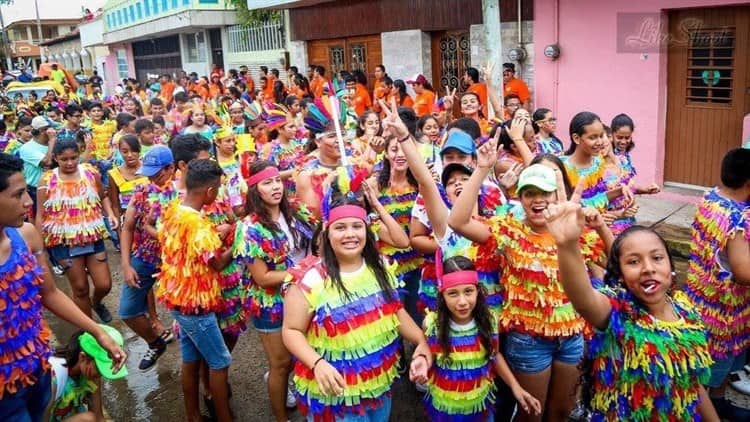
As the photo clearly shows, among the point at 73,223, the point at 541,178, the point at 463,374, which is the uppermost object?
the point at 541,178

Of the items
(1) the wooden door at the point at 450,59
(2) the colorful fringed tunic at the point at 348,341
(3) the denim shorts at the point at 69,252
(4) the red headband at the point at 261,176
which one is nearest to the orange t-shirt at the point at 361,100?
(1) the wooden door at the point at 450,59

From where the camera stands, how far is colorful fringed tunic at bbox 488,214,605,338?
9.53 feet

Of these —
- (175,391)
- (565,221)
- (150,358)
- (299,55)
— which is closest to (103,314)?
(150,358)

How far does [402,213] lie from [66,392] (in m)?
2.30

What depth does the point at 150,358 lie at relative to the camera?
4.82m

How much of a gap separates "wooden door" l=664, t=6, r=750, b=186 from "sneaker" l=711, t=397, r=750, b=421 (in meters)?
5.01

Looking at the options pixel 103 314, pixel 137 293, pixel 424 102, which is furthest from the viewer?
pixel 424 102

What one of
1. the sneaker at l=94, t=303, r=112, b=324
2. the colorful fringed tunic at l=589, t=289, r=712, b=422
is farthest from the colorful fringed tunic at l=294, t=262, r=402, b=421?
the sneaker at l=94, t=303, r=112, b=324

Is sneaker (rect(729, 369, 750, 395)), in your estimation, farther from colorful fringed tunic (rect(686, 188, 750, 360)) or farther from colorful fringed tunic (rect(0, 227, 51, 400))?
colorful fringed tunic (rect(0, 227, 51, 400))

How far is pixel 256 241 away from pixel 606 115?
22.4 ft

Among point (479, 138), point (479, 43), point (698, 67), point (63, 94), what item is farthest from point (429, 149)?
point (63, 94)

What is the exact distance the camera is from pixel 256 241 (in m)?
3.44

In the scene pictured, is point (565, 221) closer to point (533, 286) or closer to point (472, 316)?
point (533, 286)

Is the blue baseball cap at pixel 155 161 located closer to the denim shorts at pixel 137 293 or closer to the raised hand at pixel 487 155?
the denim shorts at pixel 137 293
